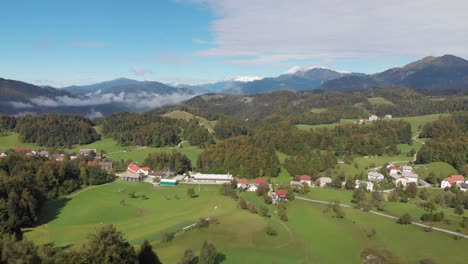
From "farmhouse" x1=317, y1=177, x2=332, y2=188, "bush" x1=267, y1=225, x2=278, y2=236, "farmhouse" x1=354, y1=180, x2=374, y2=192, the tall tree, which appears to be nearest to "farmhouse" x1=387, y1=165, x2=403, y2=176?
"farmhouse" x1=354, y1=180, x2=374, y2=192

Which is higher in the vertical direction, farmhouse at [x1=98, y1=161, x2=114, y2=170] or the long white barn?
farmhouse at [x1=98, y1=161, x2=114, y2=170]

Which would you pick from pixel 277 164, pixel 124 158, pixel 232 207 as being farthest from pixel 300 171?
pixel 124 158

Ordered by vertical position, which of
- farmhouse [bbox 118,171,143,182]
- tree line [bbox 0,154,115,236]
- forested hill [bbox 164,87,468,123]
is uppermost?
forested hill [bbox 164,87,468,123]

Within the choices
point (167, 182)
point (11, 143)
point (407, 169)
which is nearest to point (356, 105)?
point (407, 169)

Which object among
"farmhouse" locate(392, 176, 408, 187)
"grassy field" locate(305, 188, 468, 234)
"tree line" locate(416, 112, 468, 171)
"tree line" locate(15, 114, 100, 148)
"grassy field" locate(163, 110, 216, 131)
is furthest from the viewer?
"grassy field" locate(163, 110, 216, 131)

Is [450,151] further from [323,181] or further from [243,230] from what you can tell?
[243,230]

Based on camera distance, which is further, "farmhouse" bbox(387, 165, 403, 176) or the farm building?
"farmhouse" bbox(387, 165, 403, 176)

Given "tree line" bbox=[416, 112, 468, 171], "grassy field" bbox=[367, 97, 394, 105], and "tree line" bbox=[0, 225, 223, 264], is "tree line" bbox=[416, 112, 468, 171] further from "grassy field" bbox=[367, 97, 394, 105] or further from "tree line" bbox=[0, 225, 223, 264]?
"grassy field" bbox=[367, 97, 394, 105]
